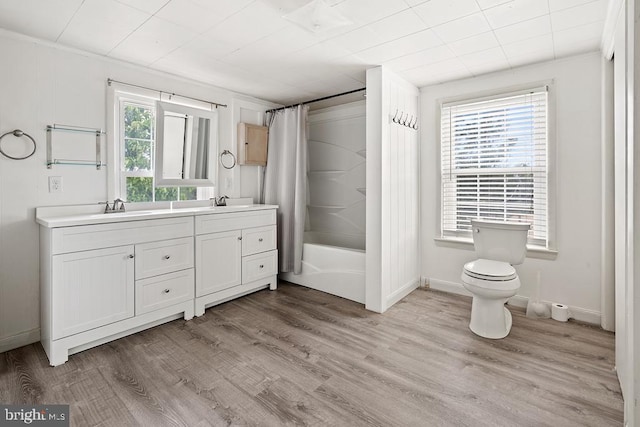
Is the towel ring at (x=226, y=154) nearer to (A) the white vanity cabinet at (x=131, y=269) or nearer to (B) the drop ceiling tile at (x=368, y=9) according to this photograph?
(A) the white vanity cabinet at (x=131, y=269)

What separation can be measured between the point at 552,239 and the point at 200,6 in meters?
3.19

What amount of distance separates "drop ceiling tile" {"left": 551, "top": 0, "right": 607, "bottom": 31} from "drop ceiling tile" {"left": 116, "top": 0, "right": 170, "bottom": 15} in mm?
2357

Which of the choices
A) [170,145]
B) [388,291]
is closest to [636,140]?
[388,291]

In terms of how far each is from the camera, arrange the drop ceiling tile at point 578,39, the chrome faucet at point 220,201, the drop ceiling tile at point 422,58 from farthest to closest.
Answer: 1. the chrome faucet at point 220,201
2. the drop ceiling tile at point 422,58
3. the drop ceiling tile at point 578,39

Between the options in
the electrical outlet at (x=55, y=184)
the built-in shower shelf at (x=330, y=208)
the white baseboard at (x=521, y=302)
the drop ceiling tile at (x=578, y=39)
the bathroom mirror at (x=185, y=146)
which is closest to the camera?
the drop ceiling tile at (x=578, y=39)

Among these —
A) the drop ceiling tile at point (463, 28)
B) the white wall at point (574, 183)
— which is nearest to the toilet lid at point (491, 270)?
the white wall at point (574, 183)

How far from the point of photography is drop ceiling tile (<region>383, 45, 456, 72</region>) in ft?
8.27

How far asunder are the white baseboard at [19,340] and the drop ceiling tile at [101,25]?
2111mm

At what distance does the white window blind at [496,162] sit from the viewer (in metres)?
2.85

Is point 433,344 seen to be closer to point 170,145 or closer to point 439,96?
point 439,96

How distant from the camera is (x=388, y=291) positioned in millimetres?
2996

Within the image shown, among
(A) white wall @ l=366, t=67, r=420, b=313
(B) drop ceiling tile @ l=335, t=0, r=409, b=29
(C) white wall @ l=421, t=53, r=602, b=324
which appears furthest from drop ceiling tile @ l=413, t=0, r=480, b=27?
(C) white wall @ l=421, t=53, r=602, b=324

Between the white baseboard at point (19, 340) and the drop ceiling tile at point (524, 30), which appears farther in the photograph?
the white baseboard at point (19, 340)

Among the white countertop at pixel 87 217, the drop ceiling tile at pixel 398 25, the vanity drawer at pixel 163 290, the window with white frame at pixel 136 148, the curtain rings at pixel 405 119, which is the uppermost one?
the drop ceiling tile at pixel 398 25
